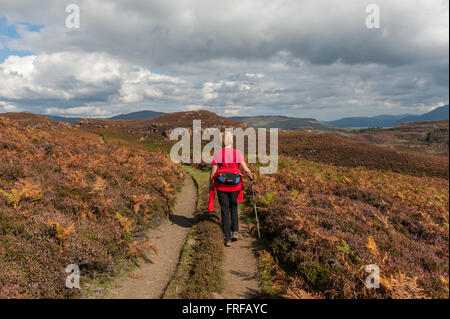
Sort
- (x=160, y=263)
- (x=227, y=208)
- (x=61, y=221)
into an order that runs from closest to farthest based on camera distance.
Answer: (x=61, y=221) < (x=160, y=263) < (x=227, y=208)

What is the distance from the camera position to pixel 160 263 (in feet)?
22.8

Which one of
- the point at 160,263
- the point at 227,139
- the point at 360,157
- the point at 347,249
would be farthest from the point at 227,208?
the point at 360,157

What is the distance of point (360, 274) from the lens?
5184mm

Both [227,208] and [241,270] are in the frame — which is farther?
[227,208]

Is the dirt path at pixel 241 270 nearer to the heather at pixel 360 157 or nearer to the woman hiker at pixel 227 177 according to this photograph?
the woman hiker at pixel 227 177

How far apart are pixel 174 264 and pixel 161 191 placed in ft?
19.4

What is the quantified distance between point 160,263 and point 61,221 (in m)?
3.07

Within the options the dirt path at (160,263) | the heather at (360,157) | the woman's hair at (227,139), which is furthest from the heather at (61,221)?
the heather at (360,157)

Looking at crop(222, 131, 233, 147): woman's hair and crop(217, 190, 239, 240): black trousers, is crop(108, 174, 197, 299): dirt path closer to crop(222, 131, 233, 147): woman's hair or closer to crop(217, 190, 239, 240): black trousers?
crop(217, 190, 239, 240): black trousers

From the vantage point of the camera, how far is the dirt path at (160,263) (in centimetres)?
553

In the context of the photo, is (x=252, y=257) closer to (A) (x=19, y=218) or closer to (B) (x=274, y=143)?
(A) (x=19, y=218)

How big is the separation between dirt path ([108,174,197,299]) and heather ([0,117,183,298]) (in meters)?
0.48

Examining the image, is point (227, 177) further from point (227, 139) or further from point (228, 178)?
point (227, 139)
